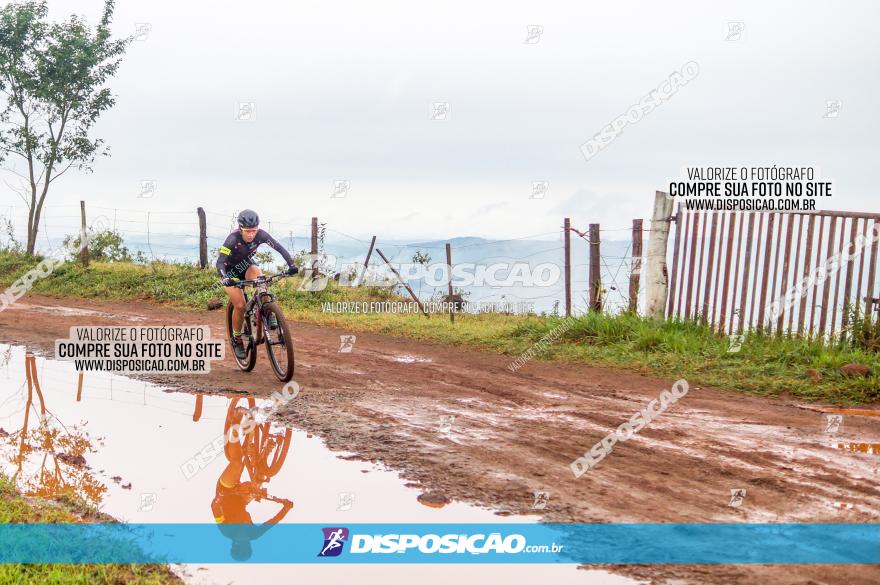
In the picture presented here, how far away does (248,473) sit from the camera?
641cm

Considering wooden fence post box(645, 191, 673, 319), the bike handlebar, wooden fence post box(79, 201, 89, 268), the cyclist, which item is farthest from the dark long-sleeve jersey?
wooden fence post box(79, 201, 89, 268)

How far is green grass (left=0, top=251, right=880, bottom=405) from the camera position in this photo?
10320 mm

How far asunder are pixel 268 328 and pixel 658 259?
23.1ft

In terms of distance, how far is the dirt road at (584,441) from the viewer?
5.55 meters

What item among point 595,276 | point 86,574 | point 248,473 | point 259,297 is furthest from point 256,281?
point 595,276

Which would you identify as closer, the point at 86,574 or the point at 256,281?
the point at 86,574

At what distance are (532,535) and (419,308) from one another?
1264 cm

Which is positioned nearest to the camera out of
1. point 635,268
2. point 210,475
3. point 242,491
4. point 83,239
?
point 242,491

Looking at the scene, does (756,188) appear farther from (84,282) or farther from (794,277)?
(84,282)

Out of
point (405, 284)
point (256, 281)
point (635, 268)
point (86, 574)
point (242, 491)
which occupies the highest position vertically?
point (635, 268)

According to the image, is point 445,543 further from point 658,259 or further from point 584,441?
point 658,259

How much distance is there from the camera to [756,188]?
512 inches

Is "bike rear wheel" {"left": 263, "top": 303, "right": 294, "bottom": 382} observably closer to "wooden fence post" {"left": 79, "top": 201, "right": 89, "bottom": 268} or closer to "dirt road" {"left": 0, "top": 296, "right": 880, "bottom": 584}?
"dirt road" {"left": 0, "top": 296, "right": 880, "bottom": 584}

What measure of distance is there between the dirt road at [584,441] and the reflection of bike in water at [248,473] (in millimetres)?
518
